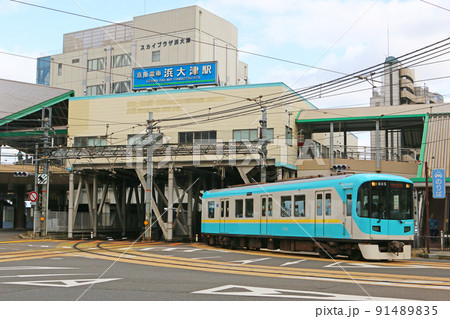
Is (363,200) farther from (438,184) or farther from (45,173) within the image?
(45,173)

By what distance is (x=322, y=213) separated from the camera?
62.6 feet

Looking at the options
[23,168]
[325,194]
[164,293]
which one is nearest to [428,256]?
[325,194]

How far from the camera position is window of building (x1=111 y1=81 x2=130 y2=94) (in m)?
70.1

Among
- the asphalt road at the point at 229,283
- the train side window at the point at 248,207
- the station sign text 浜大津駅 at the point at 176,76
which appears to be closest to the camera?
the asphalt road at the point at 229,283

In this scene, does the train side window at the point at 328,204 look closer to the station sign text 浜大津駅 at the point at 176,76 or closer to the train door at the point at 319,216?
the train door at the point at 319,216

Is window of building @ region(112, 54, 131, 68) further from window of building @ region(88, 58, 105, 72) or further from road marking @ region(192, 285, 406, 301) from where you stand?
road marking @ region(192, 285, 406, 301)

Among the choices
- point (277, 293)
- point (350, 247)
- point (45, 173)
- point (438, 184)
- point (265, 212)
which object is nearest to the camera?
point (277, 293)

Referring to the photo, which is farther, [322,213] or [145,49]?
[145,49]

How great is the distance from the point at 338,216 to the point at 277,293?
9683 millimetres

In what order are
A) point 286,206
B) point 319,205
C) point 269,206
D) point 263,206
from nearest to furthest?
point 319,205
point 286,206
point 269,206
point 263,206

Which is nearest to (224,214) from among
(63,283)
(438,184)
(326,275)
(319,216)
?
(319,216)

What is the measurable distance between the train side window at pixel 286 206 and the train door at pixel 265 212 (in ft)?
2.94

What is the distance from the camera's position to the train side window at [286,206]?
68.5 feet

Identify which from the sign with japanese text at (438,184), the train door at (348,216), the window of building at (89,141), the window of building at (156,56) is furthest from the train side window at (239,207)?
the window of building at (156,56)
